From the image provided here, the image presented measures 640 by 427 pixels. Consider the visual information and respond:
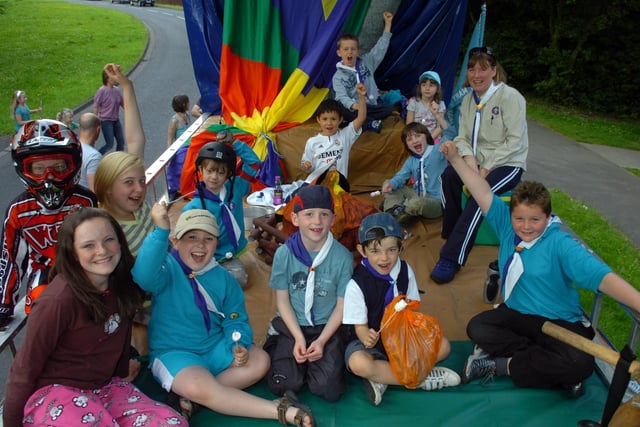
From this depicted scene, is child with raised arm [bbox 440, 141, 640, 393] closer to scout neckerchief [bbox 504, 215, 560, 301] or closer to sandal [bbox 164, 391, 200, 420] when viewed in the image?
scout neckerchief [bbox 504, 215, 560, 301]

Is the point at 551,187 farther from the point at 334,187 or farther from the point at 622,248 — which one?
the point at 334,187

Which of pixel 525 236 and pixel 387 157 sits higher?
pixel 525 236

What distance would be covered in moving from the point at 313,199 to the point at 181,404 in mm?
1225

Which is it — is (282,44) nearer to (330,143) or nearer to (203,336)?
(330,143)

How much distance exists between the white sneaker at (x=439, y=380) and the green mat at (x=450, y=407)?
0.03m

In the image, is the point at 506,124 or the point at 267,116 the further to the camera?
the point at 267,116

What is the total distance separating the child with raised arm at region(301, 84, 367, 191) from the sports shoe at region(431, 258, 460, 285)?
123cm

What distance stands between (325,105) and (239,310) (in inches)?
98.8

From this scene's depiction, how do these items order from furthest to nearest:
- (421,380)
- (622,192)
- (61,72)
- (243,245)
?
(61,72), (622,192), (243,245), (421,380)

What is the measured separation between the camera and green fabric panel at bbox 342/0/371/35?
5828 mm

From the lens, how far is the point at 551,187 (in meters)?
7.69

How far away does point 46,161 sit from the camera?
97.4 inches

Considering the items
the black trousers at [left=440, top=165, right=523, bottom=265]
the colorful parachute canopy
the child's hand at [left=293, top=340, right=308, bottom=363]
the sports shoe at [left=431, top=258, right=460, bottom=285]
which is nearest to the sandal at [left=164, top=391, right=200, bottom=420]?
the child's hand at [left=293, top=340, right=308, bottom=363]

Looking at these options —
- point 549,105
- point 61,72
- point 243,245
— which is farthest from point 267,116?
point 61,72
